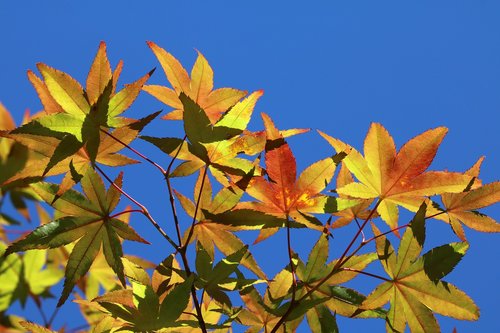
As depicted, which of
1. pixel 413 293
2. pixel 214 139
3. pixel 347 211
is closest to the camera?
pixel 214 139

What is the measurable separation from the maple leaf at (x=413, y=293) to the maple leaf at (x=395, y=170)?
0.06 m

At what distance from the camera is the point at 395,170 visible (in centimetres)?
→ 83

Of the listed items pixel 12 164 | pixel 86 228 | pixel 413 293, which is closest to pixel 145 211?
pixel 86 228

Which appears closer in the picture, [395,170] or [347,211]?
[395,170]

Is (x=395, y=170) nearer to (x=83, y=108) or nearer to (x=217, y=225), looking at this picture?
(x=217, y=225)

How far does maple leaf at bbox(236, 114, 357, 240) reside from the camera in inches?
31.0

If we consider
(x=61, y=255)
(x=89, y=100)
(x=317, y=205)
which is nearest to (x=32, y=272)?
(x=61, y=255)

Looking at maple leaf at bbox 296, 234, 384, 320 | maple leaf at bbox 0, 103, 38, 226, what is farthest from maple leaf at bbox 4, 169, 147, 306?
maple leaf at bbox 0, 103, 38, 226

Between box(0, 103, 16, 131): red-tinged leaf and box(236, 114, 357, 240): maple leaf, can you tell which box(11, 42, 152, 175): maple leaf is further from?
box(0, 103, 16, 131): red-tinged leaf

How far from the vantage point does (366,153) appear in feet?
2.74

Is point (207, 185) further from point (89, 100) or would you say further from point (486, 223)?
point (486, 223)

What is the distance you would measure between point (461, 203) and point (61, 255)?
1082 millimetres

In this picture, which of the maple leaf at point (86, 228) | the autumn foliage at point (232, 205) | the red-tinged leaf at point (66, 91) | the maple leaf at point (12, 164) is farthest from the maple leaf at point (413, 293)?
the maple leaf at point (12, 164)

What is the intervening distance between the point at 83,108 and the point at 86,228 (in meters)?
0.19
